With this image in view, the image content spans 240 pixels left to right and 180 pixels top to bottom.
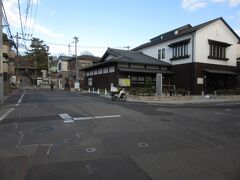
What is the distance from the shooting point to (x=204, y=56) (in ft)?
102

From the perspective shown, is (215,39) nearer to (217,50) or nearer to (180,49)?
(217,50)

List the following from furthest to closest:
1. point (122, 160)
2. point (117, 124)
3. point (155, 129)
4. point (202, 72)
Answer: point (202, 72) → point (117, 124) → point (155, 129) → point (122, 160)

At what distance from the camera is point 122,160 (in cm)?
584

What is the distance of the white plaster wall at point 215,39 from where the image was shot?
3075cm

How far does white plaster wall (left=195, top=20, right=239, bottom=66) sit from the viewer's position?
30750 mm

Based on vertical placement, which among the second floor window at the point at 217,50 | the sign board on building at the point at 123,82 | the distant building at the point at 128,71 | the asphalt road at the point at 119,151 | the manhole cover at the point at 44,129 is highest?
the second floor window at the point at 217,50

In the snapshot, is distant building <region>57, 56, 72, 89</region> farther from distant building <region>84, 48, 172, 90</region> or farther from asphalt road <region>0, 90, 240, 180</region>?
asphalt road <region>0, 90, 240, 180</region>

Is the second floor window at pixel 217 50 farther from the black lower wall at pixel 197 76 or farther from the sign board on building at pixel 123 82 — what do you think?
the sign board on building at pixel 123 82

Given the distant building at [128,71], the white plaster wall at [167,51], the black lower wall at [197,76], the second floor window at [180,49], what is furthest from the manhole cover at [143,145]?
the second floor window at [180,49]

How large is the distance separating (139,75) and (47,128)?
78.2ft

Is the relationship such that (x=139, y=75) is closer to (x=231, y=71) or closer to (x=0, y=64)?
(x=231, y=71)

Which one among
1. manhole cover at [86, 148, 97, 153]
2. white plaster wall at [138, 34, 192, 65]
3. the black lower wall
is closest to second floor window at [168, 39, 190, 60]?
white plaster wall at [138, 34, 192, 65]

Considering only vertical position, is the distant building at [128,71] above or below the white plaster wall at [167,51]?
below

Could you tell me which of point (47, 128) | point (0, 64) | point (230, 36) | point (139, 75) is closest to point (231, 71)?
point (230, 36)
